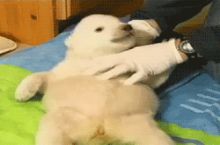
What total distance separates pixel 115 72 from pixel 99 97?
0.29 feet

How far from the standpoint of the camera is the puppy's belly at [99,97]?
816 mm

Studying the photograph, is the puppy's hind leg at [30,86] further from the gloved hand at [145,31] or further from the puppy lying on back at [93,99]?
the gloved hand at [145,31]

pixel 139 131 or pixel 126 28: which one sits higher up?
pixel 126 28

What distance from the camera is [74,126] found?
0.79 m

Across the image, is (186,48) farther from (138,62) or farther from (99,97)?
(99,97)

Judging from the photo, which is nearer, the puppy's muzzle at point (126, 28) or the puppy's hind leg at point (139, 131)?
the puppy's hind leg at point (139, 131)

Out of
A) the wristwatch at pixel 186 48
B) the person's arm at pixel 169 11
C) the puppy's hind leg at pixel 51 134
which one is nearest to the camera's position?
the puppy's hind leg at pixel 51 134

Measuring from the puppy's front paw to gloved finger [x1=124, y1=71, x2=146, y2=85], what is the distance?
0.65 feet

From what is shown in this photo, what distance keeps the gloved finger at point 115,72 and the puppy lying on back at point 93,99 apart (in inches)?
0.6

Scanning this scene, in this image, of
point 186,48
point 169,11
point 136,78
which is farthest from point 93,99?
point 169,11

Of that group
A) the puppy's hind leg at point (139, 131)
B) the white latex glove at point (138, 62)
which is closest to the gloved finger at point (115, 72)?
the white latex glove at point (138, 62)

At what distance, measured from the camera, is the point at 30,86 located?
36.3 inches

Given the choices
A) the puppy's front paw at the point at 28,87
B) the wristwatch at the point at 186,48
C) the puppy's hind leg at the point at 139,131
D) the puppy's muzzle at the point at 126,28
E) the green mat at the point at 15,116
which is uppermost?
the puppy's muzzle at the point at 126,28

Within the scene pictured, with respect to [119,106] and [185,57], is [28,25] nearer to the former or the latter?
[185,57]
